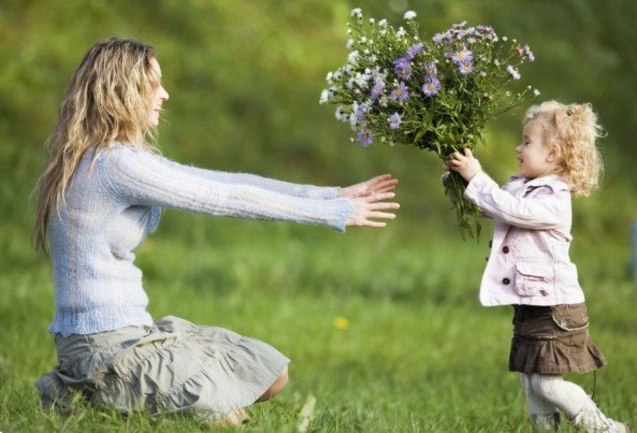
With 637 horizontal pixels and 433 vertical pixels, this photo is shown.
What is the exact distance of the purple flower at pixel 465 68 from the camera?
12.6 ft

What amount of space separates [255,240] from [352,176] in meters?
1.89

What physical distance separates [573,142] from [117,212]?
1.78 m

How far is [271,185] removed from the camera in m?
4.20

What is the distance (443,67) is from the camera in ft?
12.8

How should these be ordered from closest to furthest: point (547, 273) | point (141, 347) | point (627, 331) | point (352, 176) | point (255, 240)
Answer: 1. point (141, 347)
2. point (547, 273)
3. point (627, 331)
4. point (255, 240)
5. point (352, 176)

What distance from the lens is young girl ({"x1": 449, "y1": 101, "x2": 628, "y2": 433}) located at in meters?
3.99

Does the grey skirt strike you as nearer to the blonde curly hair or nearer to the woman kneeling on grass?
the woman kneeling on grass

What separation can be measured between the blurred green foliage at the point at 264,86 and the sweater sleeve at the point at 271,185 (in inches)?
225

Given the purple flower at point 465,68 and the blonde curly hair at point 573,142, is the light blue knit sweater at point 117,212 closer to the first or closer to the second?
the purple flower at point 465,68

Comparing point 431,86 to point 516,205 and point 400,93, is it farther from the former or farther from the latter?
point 516,205

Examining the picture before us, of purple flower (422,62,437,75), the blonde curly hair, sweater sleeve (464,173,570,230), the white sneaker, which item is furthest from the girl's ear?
the white sneaker

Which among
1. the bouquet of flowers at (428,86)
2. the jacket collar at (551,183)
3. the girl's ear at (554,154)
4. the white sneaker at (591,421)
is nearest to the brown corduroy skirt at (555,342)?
the white sneaker at (591,421)

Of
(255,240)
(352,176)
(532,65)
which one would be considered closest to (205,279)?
(255,240)

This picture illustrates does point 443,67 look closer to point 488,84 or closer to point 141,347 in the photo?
point 488,84
